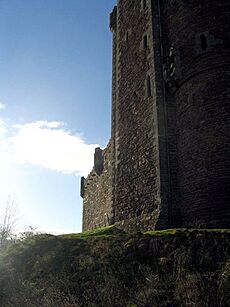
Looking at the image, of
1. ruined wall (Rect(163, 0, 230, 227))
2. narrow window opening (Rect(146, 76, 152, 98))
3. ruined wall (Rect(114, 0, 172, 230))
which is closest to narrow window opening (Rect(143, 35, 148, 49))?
ruined wall (Rect(114, 0, 172, 230))

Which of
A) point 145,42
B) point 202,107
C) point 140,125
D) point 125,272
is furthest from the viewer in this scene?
point 145,42

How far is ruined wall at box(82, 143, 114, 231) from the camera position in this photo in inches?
897

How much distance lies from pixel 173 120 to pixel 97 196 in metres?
12.3

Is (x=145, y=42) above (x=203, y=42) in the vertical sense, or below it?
above

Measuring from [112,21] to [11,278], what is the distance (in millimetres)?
15336

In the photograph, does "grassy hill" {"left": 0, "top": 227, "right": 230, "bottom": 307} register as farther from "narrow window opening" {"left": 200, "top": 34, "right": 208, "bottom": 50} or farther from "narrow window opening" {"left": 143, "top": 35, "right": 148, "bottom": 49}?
"narrow window opening" {"left": 143, "top": 35, "right": 148, "bottom": 49}

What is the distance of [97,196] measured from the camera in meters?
25.1

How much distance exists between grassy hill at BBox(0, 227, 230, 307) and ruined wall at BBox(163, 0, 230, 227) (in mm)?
2393

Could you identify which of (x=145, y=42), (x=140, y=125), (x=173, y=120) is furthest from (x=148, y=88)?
(x=145, y=42)

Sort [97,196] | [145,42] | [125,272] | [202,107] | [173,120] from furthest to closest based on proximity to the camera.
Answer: [97,196] < [145,42] < [173,120] < [202,107] < [125,272]

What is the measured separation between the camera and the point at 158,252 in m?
9.45

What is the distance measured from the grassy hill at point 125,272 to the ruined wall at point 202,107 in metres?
2.39

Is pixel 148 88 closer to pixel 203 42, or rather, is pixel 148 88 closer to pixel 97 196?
pixel 203 42

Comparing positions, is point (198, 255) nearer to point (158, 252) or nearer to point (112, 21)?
point (158, 252)
